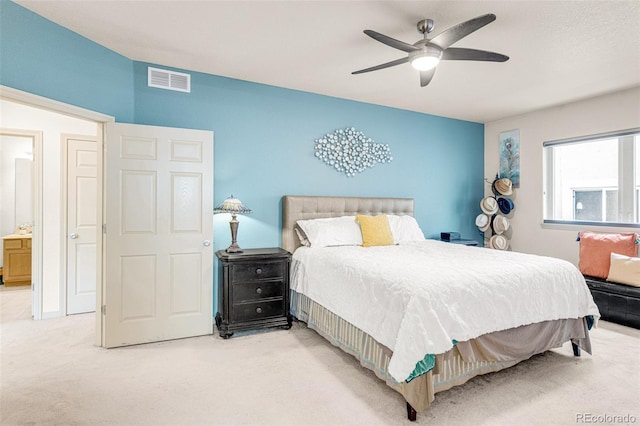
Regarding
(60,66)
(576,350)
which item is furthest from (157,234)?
(576,350)

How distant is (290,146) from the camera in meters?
4.08

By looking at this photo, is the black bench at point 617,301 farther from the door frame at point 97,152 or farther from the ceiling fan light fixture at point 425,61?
the door frame at point 97,152

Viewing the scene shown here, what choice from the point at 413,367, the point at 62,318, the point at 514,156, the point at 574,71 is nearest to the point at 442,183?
the point at 514,156

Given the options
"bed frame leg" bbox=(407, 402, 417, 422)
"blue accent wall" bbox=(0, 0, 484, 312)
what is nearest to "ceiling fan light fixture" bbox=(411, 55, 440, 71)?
"blue accent wall" bbox=(0, 0, 484, 312)

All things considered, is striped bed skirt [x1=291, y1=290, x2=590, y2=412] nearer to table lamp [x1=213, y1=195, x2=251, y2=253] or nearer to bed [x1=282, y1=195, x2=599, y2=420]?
bed [x1=282, y1=195, x2=599, y2=420]

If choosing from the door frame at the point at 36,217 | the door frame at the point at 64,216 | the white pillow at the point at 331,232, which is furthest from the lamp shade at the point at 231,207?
the door frame at the point at 36,217

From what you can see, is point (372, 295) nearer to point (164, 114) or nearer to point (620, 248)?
point (164, 114)

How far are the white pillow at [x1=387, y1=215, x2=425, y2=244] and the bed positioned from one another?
31.2 inches

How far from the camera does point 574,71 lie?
3441 mm

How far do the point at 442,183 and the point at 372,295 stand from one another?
3.59 meters

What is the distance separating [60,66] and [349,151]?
3.11 meters

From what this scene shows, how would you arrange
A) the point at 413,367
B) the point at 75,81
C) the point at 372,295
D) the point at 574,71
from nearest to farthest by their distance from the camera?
the point at 413,367 → the point at 372,295 → the point at 75,81 → the point at 574,71

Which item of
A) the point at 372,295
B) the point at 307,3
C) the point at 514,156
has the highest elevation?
the point at 307,3

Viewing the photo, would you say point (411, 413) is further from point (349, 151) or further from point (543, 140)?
point (543, 140)
